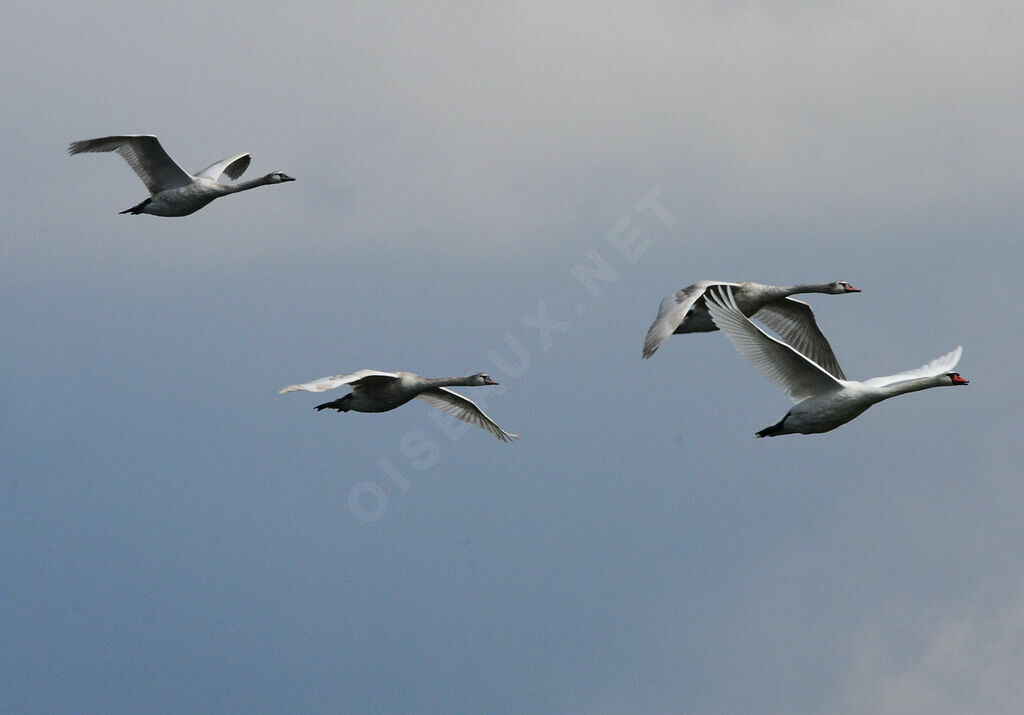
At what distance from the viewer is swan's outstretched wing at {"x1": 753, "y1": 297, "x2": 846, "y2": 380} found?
34094 millimetres

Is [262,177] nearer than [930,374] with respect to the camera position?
No

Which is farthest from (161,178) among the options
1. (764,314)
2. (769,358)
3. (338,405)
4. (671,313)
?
(769,358)

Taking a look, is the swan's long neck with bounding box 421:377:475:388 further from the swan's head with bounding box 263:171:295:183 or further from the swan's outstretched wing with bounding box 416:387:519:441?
the swan's head with bounding box 263:171:295:183

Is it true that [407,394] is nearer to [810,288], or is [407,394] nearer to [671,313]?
[671,313]

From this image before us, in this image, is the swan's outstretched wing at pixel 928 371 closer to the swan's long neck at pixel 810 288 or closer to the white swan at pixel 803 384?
the white swan at pixel 803 384

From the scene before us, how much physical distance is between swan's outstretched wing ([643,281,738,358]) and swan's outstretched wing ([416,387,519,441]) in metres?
5.81

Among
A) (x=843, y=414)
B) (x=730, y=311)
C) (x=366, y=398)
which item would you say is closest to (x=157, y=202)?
(x=366, y=398)

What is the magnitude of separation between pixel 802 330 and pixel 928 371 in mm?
6008

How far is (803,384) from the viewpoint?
87.1 feet

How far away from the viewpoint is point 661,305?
31.7 m

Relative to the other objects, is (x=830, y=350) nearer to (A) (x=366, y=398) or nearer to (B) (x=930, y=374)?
(B) (x=930, y=374)

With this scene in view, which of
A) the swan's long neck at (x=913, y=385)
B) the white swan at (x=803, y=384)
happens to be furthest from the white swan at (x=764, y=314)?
the swan's long neck at (x=913, y=385)

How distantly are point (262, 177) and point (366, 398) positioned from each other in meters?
8.02

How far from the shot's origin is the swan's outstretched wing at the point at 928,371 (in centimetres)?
2692
